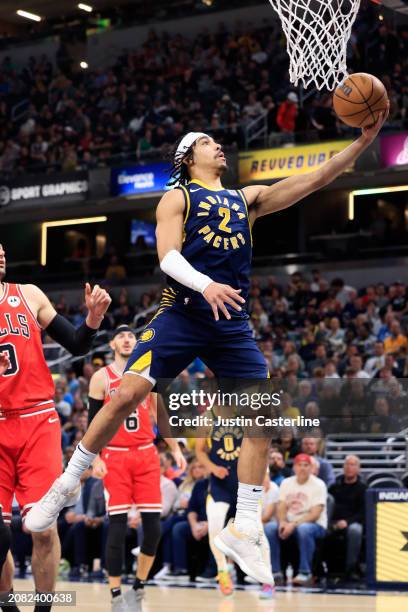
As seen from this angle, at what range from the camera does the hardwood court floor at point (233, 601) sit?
931 cm

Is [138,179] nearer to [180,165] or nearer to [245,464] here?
[180,165]

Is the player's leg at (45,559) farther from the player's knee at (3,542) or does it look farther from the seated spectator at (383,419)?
the seated spectator at (383,419)

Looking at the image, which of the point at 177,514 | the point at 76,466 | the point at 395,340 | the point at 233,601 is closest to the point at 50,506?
the point at 76,466

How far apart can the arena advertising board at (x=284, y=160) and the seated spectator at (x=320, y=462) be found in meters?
9.63

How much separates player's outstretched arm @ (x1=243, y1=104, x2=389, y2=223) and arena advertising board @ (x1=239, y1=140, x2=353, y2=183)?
15.2 meters

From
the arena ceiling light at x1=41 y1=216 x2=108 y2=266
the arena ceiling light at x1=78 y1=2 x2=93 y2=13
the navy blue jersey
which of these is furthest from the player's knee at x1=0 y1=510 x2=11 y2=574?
the arena ceiling light at x1=78 y1=2 x2=93 y2=13

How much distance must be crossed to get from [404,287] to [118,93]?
37.5 feet

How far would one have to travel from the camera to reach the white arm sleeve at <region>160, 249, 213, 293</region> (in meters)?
6.03

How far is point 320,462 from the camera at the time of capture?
12805 mm

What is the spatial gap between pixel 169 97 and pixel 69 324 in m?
20.5

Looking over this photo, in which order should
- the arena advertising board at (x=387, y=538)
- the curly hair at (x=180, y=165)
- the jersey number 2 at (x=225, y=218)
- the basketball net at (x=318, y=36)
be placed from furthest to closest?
the arena advertising board at (x=387, y=538) < the basketball net at (x=318, y=36) < the curly hair at (x=180, y=165) < the jersey number 2 at (x=225, y=218)

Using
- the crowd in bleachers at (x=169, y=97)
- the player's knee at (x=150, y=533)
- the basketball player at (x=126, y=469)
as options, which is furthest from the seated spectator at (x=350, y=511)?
the crowd in bleachers at (x=169, y=97)

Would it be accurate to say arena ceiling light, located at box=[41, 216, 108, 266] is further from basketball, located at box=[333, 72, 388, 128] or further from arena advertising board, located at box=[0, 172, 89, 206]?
basketball, located at box=[333, 72, 388, 128]

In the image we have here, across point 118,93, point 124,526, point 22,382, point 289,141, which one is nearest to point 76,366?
point 289,141
